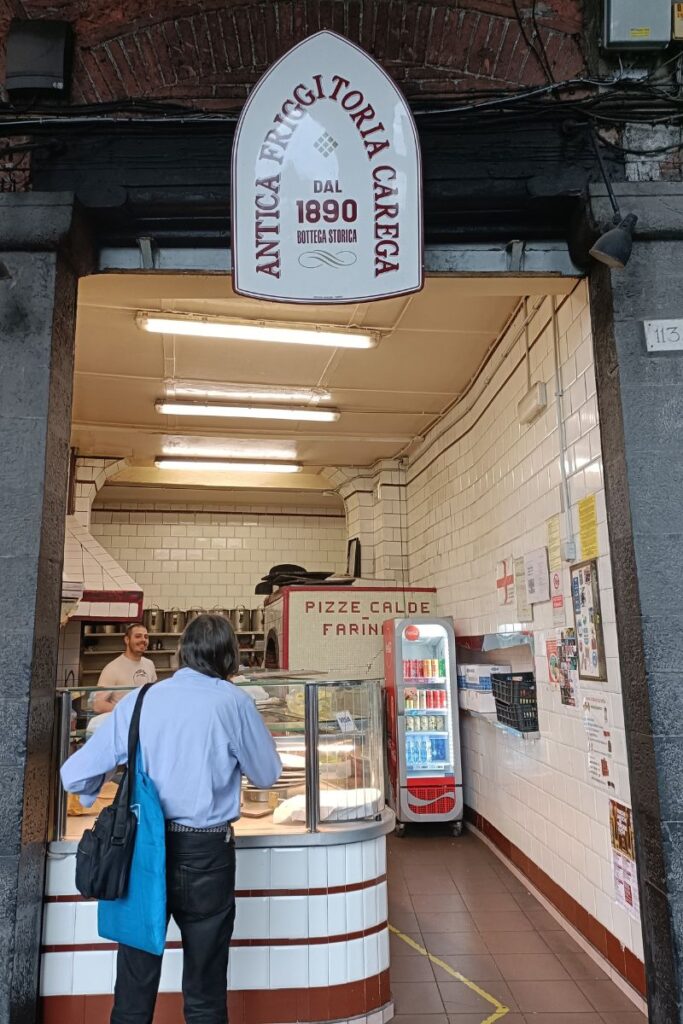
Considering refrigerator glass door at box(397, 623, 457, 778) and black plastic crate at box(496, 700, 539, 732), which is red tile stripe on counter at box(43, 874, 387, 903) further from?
refrigerator glass door at box(397, 623, 457, 778)

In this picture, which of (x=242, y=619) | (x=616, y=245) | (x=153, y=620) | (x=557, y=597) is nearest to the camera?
(x=616, y=245)

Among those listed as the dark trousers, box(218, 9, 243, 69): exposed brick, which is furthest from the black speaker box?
the dark trousers

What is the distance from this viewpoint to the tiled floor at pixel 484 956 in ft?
11.6

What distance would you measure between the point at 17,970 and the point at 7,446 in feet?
7.19

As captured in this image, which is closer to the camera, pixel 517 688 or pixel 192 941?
pixel 192 941

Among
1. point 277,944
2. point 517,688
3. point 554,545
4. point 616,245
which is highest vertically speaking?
point 616,245

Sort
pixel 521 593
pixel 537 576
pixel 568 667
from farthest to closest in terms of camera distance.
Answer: pixel 521 593 → pixel 537 576 → pixel 568 667

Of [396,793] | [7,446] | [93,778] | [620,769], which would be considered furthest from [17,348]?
[396,793]

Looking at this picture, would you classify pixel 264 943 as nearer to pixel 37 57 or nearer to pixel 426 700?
pixel 426 700

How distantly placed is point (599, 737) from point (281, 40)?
3987mm

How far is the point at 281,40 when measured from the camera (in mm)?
3861

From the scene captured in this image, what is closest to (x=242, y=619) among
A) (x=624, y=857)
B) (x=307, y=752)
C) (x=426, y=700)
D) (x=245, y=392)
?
(x=426, y=700)

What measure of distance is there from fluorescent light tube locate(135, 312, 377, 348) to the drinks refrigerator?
2798 mm

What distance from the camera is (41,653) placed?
331 centimetres
